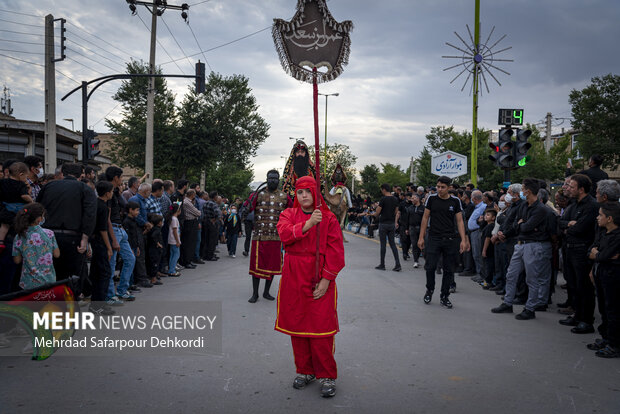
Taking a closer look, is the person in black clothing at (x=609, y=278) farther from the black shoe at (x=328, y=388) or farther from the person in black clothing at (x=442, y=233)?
the black shoe at (x=328, y=388)

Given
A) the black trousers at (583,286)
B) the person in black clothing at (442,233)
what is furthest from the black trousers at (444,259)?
the black trousers at (583,286)

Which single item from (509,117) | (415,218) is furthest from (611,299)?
(509,117)

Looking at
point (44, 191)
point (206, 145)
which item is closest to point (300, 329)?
point (44, 191)

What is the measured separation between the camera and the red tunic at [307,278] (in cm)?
421

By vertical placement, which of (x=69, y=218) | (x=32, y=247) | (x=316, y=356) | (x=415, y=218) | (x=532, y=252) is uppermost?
(x=69, y=218)

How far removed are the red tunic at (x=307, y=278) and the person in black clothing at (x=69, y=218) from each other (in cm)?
310

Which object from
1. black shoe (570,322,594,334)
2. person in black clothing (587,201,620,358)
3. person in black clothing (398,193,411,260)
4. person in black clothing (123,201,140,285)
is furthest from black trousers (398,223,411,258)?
person in black clothing (587,201,620,358)

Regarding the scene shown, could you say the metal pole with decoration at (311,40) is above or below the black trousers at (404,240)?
above

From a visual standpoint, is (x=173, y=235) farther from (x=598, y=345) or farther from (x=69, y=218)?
(x=598, y=345)

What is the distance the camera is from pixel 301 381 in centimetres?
425

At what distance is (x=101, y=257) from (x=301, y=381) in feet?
12.7

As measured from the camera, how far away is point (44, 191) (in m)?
5.98

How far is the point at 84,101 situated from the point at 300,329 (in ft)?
47.2

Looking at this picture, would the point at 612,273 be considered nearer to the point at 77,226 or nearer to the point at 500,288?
the point at 500,288
